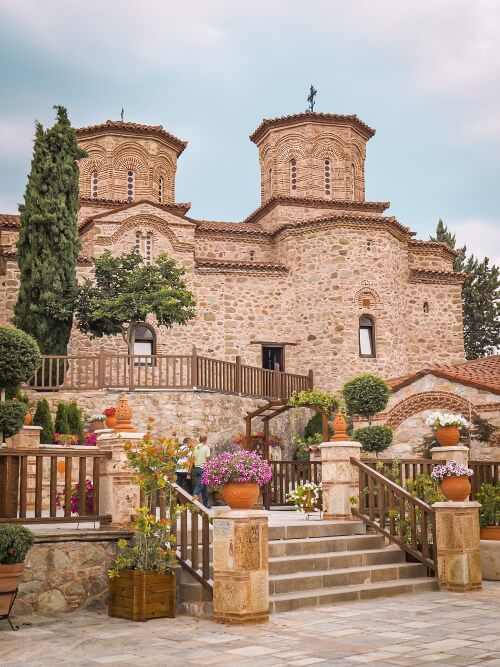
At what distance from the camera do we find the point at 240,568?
7.49 m

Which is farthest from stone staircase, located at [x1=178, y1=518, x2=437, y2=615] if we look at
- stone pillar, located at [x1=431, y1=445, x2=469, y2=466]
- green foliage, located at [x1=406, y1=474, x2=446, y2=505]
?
stone pillar, located at [x1=431, y1=445, x2=469, y2=466]

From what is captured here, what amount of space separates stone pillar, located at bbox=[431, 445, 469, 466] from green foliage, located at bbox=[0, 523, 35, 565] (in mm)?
6290

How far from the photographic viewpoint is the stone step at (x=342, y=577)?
8.63 meters

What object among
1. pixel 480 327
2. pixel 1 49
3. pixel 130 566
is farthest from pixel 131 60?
pixel 480 327

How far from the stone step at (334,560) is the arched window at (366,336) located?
13807 millimetres

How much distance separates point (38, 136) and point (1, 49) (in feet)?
31.7

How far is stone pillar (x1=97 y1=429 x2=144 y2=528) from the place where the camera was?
866 centimetres

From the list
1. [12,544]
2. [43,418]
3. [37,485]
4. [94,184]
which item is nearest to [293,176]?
[94,184]

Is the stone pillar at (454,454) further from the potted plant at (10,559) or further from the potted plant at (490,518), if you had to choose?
the potted plant at (10,559)

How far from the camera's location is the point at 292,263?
25016 millimetres

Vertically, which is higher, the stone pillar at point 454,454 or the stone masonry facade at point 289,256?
the stone masonry facade at point 289,256

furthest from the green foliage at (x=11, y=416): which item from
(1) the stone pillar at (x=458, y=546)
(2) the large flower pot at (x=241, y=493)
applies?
(1) the stone pillar at (x=458, y=546)

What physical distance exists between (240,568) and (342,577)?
84.2 inches

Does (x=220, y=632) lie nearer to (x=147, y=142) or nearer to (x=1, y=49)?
(x=1, y=49)
